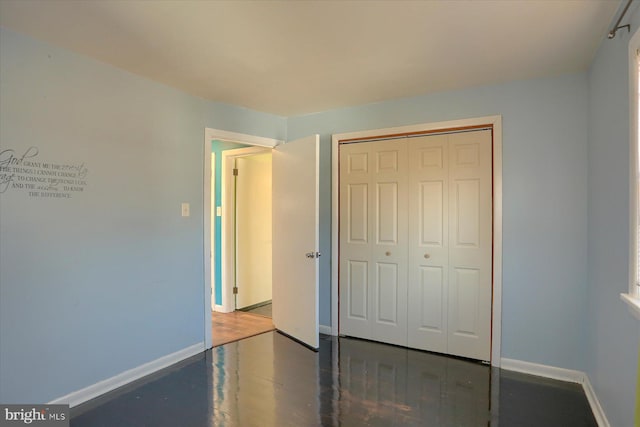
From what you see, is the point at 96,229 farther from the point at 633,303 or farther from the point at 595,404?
the point at 595,404

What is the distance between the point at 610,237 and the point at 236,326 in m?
3.48

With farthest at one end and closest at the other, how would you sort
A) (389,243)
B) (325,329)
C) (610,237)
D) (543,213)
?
(325,329) → (389,243) → (543,213) → (610,237)

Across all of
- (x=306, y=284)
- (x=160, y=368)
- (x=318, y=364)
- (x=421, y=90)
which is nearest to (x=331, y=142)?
(x=421, y=90)

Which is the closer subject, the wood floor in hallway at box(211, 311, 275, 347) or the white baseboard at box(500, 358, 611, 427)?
the white baseboard at box(500, 358, 611, 427)

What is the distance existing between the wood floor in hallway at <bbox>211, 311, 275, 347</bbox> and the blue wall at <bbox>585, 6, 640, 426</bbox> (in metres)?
2.91

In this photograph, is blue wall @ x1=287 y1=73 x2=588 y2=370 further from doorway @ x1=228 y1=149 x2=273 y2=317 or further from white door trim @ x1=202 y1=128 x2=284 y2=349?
doorway @ x1=228 y1=149 x2=273 y2=317

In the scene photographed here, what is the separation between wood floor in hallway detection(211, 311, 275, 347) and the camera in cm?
384

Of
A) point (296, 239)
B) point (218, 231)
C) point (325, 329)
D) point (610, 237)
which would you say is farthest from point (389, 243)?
point (218, 231)

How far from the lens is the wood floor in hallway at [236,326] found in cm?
384

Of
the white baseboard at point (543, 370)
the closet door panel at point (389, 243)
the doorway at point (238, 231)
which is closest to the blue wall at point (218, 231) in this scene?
the doorway at point (238, 231)

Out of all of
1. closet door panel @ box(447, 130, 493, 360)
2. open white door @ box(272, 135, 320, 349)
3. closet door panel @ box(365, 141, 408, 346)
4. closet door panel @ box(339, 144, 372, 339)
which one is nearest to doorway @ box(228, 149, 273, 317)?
open white door @ box(272, 135, 320, 349)

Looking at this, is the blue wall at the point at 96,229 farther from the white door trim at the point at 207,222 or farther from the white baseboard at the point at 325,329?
the white baseboard at the point at 325,329

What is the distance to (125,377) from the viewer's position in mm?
2779

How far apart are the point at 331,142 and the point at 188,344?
2.33m
